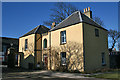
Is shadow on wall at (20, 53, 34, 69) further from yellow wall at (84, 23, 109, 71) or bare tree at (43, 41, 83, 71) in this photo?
yellow wall at (84, 23, 109, 71)

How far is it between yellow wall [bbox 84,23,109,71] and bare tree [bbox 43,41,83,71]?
0.85 m

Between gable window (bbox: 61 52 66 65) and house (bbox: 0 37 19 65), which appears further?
house (bbox: 0 37 19 65)

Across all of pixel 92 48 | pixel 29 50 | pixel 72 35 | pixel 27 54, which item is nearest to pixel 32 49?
pixel 29 50

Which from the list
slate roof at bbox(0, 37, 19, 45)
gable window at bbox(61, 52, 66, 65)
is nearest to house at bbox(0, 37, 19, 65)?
slate roof at bbox(0, 37, 19, 45)

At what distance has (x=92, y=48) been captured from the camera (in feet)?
56.5

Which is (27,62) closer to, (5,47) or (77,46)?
(77,46)

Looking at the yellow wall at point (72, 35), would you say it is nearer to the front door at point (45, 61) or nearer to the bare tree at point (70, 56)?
the bare tree at point (70, 56)

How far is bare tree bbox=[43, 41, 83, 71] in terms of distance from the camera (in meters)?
16.2

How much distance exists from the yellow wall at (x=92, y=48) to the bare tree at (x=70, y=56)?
2.80 ft

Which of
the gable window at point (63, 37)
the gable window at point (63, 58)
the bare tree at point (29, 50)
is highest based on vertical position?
the gable window at point (63, 37)

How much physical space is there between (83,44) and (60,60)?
14.2 ft

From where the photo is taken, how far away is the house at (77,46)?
16.3 m

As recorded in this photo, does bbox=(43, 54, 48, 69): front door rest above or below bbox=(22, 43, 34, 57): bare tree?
below

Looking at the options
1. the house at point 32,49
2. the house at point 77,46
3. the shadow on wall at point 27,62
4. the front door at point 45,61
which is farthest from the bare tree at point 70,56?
the shadow on wall at point 27,62
